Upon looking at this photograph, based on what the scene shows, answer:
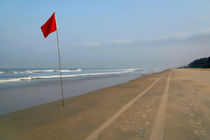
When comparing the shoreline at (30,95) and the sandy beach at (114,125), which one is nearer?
the sandy beach at (114,125)

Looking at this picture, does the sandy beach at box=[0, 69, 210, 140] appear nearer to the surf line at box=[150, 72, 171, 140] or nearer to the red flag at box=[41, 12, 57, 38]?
the surf line at box=[150, 72, 171, 140]

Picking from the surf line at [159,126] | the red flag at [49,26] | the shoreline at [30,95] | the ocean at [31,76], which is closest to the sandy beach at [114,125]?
the surf line at [159,126]

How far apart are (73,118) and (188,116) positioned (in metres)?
3.91

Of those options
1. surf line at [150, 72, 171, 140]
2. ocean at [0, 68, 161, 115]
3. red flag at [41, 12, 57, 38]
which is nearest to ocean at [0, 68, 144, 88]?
ocean at [0, 68, 161, 115]

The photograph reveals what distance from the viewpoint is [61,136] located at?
3.66 m

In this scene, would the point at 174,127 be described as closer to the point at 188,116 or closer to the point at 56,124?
the point at 188,116

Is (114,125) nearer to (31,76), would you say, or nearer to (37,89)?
(37,89)

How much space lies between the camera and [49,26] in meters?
6.20

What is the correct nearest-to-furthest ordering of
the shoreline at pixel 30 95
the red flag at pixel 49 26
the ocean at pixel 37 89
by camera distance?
the red flag at pixel 49 26 < the shoreline at pixel 30 95 < the ocean at pixel 37 89

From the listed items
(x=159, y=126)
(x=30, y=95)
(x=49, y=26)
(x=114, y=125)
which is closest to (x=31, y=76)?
(x=30, y=95)

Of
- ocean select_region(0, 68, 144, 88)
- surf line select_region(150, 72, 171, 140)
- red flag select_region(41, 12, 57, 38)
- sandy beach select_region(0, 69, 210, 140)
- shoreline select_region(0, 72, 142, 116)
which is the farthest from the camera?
ocean select_region(0, 68, 144, 88)

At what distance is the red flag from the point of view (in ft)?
20.2

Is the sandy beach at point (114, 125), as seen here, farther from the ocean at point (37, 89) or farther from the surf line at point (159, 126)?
the ocean at point (37, 89)

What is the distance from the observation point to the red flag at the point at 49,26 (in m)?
6.17
